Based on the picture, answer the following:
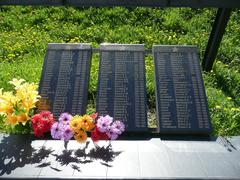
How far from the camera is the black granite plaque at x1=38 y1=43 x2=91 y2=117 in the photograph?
5102 millimetres

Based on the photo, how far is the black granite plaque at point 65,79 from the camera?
5102mm

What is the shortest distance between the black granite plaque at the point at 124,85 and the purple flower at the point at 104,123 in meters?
0.32

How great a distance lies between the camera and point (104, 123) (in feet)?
15.3

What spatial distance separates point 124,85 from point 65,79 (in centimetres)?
80

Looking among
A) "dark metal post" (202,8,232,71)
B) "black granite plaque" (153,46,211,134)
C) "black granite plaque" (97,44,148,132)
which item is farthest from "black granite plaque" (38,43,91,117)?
"dark metal post" (202,8,232,71)

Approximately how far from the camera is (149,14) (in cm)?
915

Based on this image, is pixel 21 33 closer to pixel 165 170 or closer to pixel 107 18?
pixel 107 18

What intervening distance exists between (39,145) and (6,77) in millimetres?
2213

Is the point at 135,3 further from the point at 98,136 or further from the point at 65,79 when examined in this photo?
the point at 98,136

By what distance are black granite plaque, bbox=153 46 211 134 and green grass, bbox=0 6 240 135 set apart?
A: 0.72 m

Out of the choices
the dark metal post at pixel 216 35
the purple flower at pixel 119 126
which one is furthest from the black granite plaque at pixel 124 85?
the dark metal post at pixel 216 35

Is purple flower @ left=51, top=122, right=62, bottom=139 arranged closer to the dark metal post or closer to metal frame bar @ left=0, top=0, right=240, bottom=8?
metal frame bar @ left=0, top=0, right=240, bottom=8

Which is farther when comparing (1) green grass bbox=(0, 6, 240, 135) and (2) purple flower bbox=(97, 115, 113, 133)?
(1) green grass bbox=(0, 6, 240, 135)

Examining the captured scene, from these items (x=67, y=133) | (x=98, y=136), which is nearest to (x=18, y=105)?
(x=67, y=133)
